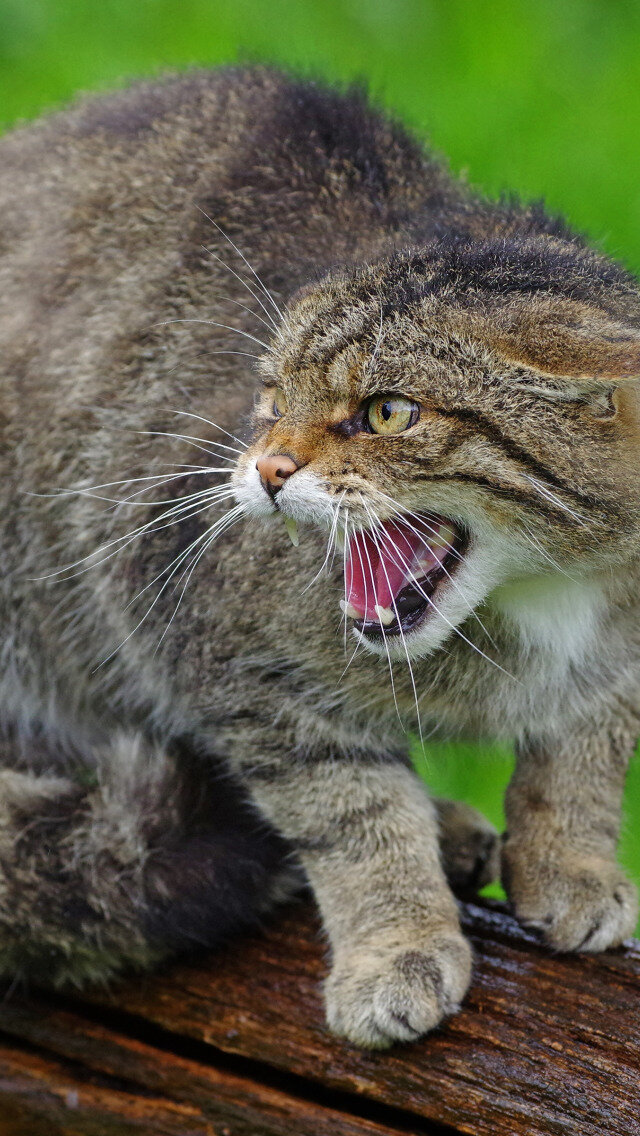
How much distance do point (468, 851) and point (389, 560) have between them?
2.55 feet

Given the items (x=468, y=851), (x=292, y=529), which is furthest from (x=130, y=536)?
(x=468, y=851)

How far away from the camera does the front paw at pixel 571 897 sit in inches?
87.9

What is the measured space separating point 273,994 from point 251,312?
1313mm

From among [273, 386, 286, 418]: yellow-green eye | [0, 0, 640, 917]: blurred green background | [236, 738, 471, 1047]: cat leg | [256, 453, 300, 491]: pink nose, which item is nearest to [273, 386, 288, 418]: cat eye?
[273, 386, 286, 418]: yellow-green eye

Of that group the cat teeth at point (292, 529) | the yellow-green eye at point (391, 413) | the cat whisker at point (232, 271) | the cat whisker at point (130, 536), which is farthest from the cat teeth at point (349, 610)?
the cat whisker at point (232, 271)

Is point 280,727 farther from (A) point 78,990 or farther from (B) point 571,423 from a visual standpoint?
(B) point 571,423

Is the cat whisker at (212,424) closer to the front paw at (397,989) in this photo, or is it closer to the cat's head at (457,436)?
the cat's head at (457,436)

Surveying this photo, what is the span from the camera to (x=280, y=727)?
238 cm

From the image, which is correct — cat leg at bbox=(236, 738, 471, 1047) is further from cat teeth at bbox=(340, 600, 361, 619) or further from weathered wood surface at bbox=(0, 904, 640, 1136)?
cat teeth at bbox=(340, 600, 361, 619)

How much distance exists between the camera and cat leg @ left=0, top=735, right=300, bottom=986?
86.8 inches

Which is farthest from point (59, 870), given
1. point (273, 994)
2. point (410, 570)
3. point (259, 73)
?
point (259, 73)

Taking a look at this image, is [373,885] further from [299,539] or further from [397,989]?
[299,539]

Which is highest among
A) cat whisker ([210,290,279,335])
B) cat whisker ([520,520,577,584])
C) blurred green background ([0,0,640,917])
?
blurred green background ([0,0,640,917])

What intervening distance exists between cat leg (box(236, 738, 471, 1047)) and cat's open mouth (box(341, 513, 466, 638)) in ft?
1.46
